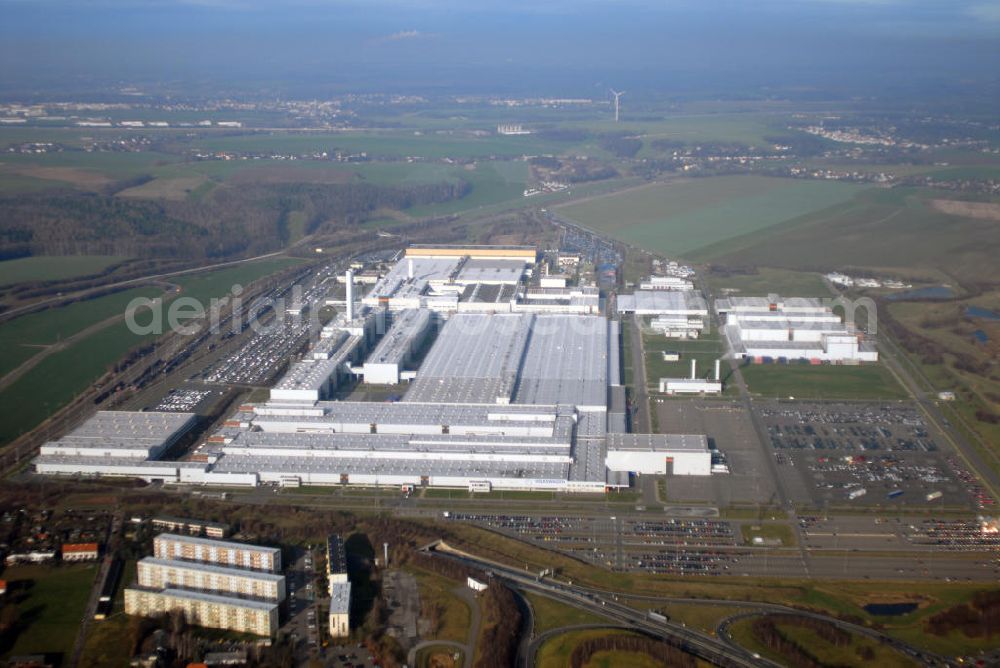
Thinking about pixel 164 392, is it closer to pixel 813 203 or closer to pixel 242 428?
pixel 242 428

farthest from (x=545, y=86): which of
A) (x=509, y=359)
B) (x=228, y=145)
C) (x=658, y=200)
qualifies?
(x=509, y=359)

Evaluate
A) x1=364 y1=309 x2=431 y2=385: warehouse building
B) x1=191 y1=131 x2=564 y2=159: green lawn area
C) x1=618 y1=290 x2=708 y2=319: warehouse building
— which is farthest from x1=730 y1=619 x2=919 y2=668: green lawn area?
x1=191 y1=131 x2=564 y2=159: green lawn area

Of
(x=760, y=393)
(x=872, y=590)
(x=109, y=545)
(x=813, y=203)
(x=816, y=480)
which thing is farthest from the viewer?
(x=813, y=203)

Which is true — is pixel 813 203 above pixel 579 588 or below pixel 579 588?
above

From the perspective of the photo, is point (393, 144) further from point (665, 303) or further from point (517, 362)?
point (517, 362)

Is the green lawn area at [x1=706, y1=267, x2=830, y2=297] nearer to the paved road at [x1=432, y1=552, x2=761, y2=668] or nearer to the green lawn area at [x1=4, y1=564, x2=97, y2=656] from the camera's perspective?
the paved road at [x1=432, y1=552, x2=761, y2=668]

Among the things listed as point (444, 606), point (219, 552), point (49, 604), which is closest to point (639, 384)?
point (444, 606)

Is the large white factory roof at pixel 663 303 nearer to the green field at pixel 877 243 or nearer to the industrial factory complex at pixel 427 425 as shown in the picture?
the industrial factory complex at pixel 427 425
